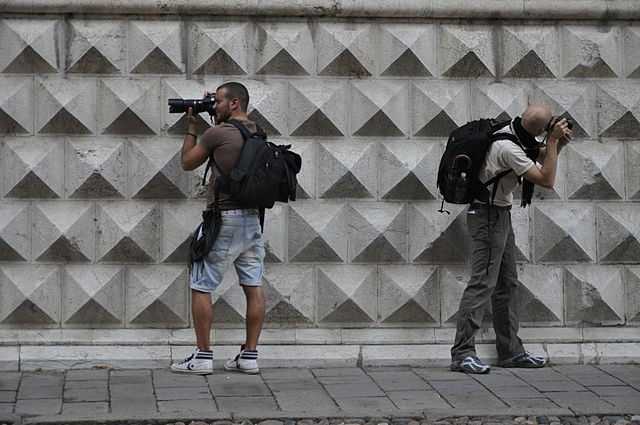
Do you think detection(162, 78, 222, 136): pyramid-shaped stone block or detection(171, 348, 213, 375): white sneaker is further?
detection(162, 78, 222, 136): pyramid-shaped stone block

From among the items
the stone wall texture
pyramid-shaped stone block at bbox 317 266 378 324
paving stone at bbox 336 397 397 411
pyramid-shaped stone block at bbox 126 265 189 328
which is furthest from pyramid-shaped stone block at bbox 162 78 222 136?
paving stone at bbox 336 397 397 411

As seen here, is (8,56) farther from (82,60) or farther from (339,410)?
(339,410)

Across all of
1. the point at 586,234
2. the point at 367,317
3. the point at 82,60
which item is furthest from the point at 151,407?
the point at 586,234

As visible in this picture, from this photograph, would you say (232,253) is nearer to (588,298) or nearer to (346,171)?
(346,171)

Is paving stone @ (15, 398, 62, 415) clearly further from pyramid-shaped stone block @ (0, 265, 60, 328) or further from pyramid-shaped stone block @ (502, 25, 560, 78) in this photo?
pyramid-shaped stone block @ (502, 25, 560, 78)

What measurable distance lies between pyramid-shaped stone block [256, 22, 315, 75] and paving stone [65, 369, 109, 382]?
2400 mm

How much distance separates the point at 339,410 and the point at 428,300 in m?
1.80

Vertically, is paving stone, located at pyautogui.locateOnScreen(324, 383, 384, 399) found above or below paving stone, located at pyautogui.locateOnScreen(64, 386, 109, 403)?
above

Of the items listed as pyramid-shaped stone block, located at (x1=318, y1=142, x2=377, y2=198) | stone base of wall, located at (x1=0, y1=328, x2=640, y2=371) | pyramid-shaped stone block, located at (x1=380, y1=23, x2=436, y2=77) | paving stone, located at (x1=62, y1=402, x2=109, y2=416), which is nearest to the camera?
paving stone, located at (x1=62, y1=402, x2=109, y2=416)

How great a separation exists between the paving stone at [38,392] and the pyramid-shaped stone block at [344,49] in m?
2.94

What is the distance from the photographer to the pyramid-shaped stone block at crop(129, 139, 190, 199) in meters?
8.89

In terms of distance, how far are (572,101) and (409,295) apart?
1889 mm

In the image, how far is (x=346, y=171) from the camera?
9.03 meters

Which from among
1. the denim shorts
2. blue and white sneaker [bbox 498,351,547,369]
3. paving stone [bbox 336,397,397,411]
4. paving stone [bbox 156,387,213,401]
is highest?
the denim shorts
